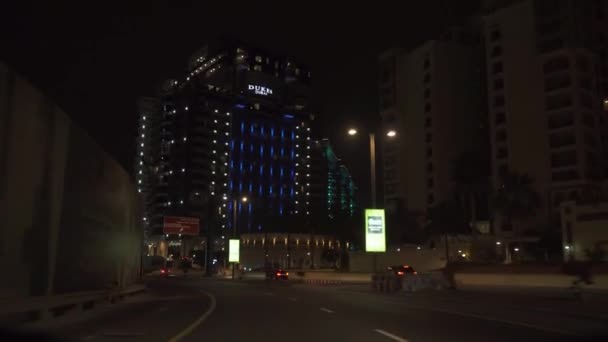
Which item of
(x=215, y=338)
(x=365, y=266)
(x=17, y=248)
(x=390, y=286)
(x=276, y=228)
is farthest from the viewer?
(x=276, y=228)

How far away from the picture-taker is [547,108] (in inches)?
3533

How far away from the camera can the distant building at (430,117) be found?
112m

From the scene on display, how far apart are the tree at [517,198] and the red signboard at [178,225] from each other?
42.1 m

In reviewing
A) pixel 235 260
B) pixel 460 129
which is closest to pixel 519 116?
pixel 460 129

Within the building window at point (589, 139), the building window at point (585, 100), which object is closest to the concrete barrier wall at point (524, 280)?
the building window at point (589, 139)

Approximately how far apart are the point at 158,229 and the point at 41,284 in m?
150

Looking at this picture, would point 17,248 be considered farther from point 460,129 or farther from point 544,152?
point 460,129

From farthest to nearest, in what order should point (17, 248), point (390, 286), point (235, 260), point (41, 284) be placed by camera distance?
point (235, 260), point (390, 286), point (41, 284), point (17, 248)

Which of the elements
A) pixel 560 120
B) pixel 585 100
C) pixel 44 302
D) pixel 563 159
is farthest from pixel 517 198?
pixel 44 302

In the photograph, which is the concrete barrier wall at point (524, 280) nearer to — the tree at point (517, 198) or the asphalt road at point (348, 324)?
the asphalt road at point (348, 324)

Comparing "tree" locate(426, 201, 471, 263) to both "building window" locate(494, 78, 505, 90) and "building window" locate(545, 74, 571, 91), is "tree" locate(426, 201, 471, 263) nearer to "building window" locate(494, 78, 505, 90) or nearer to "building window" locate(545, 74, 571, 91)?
"building window" locate(494, 78, 505, 90)

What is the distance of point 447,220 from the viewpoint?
9300 centimetres

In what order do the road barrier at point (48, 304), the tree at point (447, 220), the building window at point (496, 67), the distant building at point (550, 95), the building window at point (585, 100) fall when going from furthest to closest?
the building window at point (496, 67), the tree at point (447, 220), the building window at point (585, 100), the distant building at point (550, 95), the road barrier at point (48, 304)

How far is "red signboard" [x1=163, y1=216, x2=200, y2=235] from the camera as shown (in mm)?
76375
